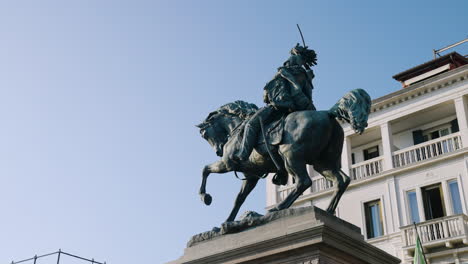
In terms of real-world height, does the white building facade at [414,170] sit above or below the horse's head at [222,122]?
above

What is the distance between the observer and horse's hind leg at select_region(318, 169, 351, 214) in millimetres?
9516

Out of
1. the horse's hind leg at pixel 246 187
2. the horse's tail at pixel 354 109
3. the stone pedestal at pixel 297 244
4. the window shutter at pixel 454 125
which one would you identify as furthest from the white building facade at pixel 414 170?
the stone pedestal at pixel 297 244

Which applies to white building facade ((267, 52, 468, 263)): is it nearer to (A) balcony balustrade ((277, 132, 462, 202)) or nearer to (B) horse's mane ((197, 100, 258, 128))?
(A) balcony balustrade ((277, 132, 462, 202))

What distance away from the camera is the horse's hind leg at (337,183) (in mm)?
9516

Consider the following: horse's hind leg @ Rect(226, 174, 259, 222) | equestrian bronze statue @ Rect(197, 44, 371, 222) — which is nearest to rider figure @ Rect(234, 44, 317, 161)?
equestrian bronze statue @ Rect(197, 44, 371, 222)

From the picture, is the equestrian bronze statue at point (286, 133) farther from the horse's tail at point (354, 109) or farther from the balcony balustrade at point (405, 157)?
the balcony balustrade at point (405, 157)

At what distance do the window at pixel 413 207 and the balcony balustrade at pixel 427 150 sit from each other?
1812mm

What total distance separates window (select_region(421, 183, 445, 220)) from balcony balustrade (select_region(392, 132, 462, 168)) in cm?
172

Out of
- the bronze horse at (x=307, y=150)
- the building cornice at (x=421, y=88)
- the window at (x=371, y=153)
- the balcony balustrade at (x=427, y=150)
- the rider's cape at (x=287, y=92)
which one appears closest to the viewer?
the bronze horse at (x=307, y=150)

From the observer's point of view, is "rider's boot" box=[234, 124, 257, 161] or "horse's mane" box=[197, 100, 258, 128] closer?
"rider's boot" box=[234, 124, 257, 161]

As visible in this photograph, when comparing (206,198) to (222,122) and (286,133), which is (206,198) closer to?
(222,122)

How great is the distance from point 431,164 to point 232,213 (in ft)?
75.4

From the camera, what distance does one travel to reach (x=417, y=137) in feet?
111

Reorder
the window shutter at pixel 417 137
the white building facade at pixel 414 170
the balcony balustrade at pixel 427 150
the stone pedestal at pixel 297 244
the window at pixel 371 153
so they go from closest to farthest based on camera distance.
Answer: the stone pedestal at pixel 297 244 < the white building facade at pixel 414 170 < the balcony balustrade at pixel 427 150 < the window shutter at pixel 417 137 < the window at pixel 371 153
